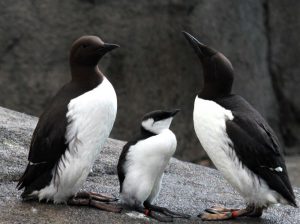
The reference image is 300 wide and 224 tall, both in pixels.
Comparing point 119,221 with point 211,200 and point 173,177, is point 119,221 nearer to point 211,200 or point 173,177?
point 211,200

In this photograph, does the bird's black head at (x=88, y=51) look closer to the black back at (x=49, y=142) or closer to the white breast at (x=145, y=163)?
the black back at (x=49, y=142)

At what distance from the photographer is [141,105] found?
8.23 m

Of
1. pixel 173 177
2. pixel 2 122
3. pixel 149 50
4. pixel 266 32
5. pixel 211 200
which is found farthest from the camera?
pixel 266 32

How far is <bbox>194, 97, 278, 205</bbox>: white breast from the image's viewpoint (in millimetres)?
4070

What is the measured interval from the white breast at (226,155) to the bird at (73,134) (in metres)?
0.56

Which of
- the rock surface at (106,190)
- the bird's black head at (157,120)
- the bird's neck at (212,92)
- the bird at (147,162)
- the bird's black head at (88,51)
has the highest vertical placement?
the bird's black head at (88,51)

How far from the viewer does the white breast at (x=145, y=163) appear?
399cm

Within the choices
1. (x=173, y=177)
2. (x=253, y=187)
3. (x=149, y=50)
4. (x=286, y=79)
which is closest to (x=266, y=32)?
(x=286, y=79)

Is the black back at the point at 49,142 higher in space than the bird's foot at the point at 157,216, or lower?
higher

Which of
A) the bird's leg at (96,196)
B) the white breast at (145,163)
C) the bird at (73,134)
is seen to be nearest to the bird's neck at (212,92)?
the white breast at (145,163)

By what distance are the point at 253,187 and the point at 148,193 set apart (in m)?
0.60

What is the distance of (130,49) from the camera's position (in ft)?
26.9

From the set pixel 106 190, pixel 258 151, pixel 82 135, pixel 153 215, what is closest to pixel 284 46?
pixel 106 190

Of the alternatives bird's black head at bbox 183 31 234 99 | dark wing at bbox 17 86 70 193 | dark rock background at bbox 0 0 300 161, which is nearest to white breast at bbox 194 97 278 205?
bird's black head at bbox 183 31 234 99
